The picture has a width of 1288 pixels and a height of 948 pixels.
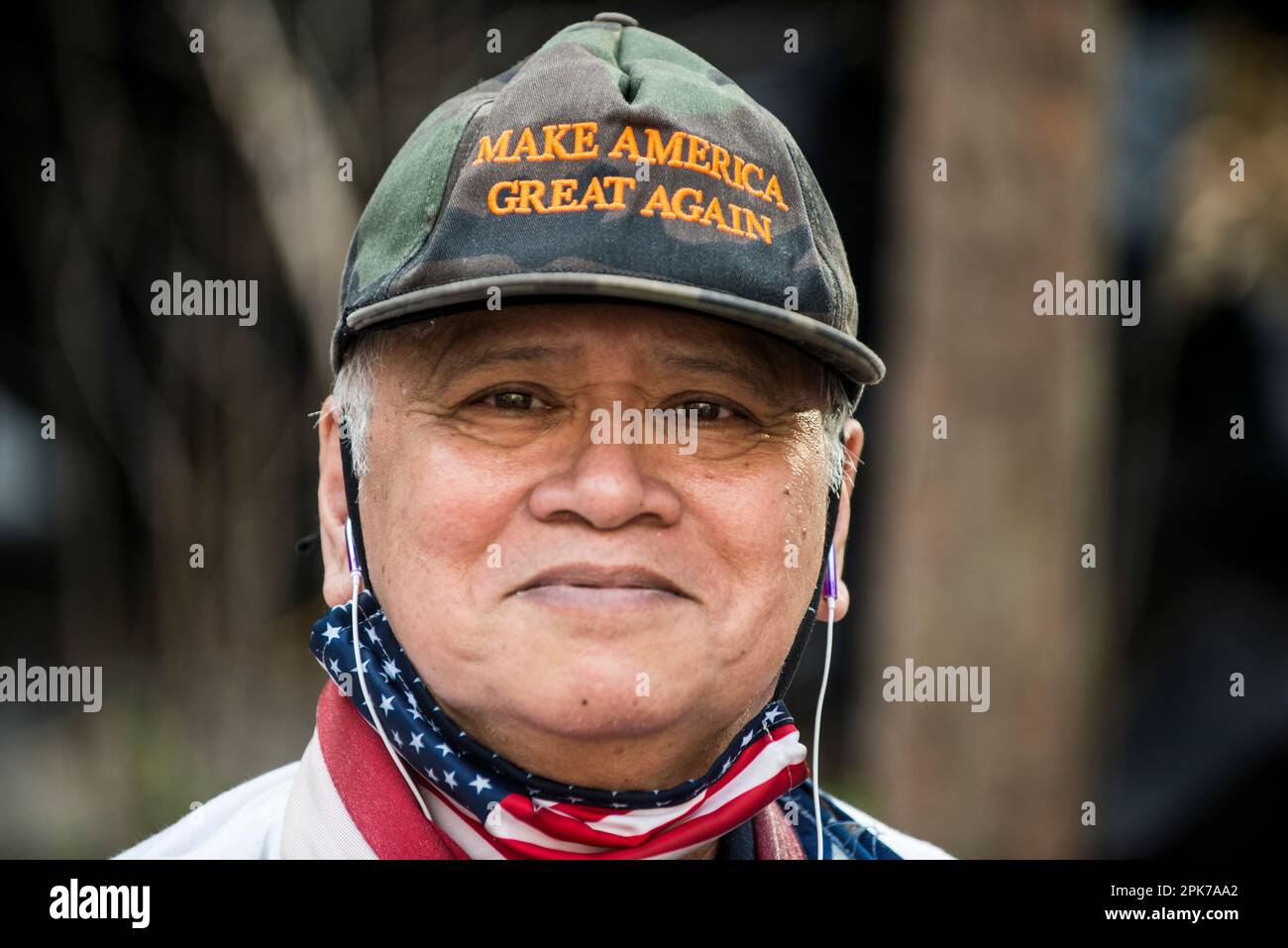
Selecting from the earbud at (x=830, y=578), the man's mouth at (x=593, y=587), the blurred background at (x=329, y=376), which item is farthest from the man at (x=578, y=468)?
the blurred background at (x=329, y=376)

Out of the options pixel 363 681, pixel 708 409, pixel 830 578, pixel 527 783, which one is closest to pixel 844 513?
pixel 830 578

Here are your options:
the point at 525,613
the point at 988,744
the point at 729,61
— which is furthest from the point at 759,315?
the point at 729,61

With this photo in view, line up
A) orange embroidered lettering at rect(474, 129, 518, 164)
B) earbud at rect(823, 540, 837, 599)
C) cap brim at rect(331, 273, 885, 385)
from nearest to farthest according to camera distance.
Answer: cap brim at rect(331, 273, 885, 385) → orange embroidered lettering at rect(474, 129, 518, 164) → earbud at rect(823, 540, 837, 599)

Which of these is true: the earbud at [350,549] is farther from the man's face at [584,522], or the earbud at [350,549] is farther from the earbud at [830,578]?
the earbud at [830,578]

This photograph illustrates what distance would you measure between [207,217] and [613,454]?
410 cm

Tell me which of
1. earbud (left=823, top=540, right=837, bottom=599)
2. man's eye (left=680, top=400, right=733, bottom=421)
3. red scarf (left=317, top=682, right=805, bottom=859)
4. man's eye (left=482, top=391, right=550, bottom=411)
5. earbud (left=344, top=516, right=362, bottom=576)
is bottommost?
red scarf (left=317, top=682, right=805, bottom=859)

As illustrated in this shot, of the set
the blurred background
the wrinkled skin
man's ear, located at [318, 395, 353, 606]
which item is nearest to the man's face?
the wrinkled skin

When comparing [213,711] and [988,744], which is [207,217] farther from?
[988,744]

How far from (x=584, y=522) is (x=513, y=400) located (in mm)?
222

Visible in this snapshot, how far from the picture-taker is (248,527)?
5.25 m

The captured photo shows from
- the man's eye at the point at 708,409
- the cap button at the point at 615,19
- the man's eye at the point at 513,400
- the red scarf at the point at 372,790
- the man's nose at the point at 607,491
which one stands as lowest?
the red scarf at the point at 372,790

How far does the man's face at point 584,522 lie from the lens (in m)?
1.66

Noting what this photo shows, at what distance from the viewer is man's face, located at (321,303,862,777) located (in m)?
1.66

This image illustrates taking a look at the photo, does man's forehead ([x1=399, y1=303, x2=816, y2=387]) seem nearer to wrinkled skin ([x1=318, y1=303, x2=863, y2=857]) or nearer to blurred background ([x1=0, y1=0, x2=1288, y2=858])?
wrinkled skin ([x1=318, y1=303, x2=863, y2=857])
